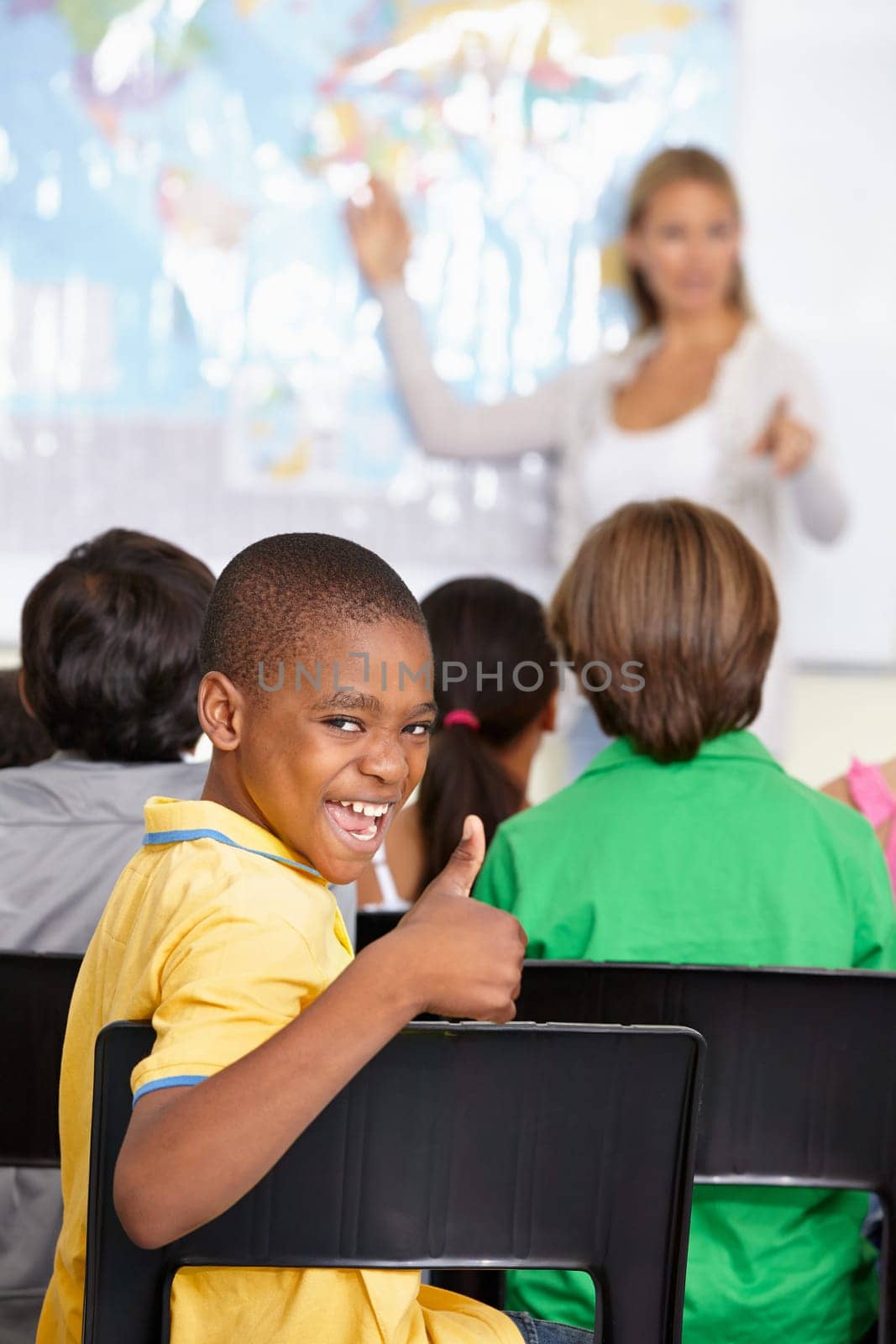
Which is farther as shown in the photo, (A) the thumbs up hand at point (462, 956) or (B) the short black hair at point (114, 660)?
(B) the short black hair at point (114, 660)

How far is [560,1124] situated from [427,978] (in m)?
0.15

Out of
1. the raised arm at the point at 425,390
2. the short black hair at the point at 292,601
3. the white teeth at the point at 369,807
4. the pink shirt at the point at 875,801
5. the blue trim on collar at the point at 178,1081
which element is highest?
the raised arm at the point at 425,390

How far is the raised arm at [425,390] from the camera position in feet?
11.1

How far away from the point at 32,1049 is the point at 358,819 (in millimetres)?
407

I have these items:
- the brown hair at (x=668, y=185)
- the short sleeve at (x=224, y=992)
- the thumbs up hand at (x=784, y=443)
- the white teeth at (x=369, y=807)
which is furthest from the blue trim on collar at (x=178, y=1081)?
the brown hair at (x=668, y=185)

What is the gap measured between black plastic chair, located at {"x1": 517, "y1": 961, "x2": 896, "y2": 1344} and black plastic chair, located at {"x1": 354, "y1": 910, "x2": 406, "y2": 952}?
10.3 inches

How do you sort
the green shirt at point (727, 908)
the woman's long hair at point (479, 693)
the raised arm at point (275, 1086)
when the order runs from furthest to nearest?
the woman's long hair at point (479, 693) → the green shirt at point (727, 908) → the raised arm at point (275, 1086)

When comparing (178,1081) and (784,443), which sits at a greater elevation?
(784,443)

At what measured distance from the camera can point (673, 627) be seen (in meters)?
1.45

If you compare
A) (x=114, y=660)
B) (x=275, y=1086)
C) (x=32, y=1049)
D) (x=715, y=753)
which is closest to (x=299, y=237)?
(x=114, y=660)

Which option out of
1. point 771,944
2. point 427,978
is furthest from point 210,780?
point 771,944

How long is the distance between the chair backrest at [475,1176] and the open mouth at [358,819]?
150mm

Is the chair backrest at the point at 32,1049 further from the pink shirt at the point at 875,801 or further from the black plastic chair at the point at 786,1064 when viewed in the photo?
the pink shirt at the point at 875,801

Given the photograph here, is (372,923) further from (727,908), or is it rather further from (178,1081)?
(178,1081)
